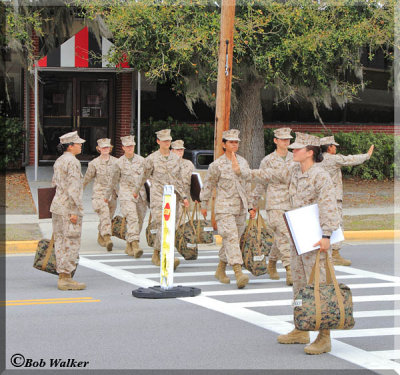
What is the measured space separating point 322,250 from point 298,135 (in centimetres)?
117

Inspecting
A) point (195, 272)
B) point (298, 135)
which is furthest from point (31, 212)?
point (298, 135)

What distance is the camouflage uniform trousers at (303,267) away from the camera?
7574mm

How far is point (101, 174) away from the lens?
13797 millimetres

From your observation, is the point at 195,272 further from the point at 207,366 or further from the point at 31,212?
the point at 31,212

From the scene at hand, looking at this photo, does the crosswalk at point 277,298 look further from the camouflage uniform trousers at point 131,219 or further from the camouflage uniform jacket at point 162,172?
the camouflage uniform jacket at point 162,172

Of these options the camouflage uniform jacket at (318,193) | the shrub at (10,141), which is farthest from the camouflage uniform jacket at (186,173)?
the shrub at (10,141)

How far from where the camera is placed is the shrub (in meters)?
23.6

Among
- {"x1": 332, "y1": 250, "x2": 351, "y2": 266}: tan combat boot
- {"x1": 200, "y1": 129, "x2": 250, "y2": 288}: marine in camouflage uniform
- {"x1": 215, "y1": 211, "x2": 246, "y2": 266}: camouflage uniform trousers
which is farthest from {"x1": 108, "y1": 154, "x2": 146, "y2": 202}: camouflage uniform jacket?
{"x1": 332, "y1": 250, "x2": 351, "y2": 266}: tan combat boot

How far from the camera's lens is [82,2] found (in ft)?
66.6

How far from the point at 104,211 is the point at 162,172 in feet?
6.79

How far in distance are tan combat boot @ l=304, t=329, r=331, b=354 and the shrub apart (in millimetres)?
17278

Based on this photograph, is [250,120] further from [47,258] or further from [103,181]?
[47,258]

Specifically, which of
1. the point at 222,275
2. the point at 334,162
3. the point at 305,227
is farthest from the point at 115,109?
the point at 305,227

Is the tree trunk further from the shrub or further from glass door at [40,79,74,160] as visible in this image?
glass door at [40,79,74,160]
